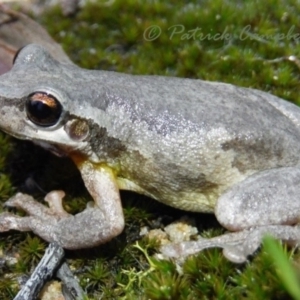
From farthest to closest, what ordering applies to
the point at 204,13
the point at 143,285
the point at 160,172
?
the point at 204,13
the point at 160,172
the point at 143,285

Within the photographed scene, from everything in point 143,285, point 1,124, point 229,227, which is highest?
point 1,124

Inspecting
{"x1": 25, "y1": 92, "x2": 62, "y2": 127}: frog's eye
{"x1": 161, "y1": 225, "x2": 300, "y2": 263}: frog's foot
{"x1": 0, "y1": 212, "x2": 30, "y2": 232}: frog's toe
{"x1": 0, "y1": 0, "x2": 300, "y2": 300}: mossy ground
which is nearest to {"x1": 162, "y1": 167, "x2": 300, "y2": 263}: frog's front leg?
{"x1": 161, "y1": 225, "x2": 300, "y2": 263}: frog's foot

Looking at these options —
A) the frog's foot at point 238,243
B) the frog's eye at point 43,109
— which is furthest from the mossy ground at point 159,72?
the frog's eye at point 43,109

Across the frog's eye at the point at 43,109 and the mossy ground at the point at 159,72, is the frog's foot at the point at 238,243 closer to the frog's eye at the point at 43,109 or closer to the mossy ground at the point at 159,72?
the mossy ground at the point at 159,72

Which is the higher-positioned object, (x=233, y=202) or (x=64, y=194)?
(x=233, y=202)

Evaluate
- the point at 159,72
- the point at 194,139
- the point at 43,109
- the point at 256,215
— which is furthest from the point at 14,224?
the point at 159,72

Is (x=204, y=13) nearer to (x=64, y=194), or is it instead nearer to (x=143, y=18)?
(x=143, y=18)

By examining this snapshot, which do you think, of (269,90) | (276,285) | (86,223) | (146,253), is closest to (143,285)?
(146,253)
